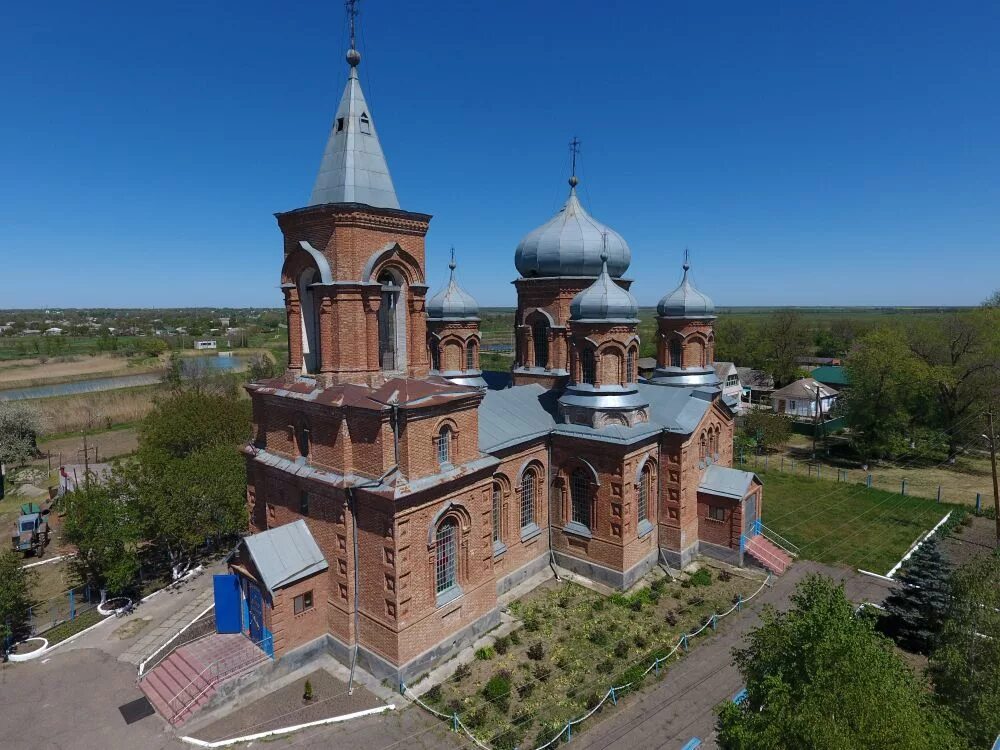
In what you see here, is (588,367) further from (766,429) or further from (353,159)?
(766,429)

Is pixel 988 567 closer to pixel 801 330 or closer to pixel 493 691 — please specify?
pixel 493 691

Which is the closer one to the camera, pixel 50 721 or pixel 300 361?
pixel 50 721

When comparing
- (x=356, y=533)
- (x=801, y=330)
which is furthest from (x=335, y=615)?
(x=801, y=330)

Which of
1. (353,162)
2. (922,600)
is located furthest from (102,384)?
(922,600)

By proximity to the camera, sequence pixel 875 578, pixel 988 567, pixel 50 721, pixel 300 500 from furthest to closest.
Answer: pixel 875 578 < pixel 300 500 < pixel 50 721 < pixel 988 567

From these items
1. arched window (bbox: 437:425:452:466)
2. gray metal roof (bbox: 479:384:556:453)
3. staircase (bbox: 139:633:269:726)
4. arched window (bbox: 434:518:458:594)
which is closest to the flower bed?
arched window (bbox: 434:518:458:594)

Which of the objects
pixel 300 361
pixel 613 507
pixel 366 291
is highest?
pixel 366 291
